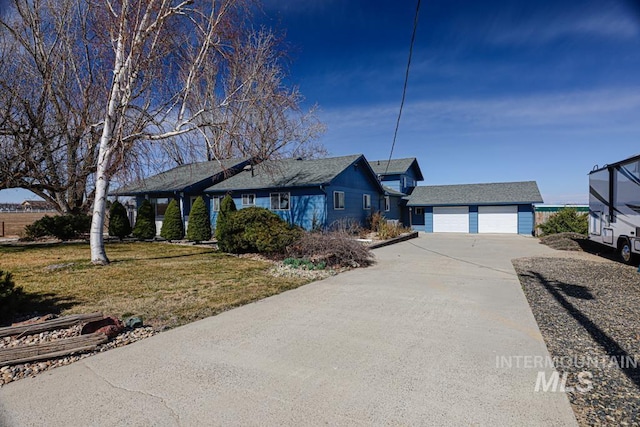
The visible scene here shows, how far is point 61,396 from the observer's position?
279 centimetres

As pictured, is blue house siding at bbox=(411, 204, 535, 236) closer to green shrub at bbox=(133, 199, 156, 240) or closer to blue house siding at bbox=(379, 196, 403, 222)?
blue house siding at bbox=(379, 196, 403, 222)

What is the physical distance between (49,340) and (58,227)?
16609 millimetres

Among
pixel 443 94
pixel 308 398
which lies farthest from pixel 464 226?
pixel 308 398

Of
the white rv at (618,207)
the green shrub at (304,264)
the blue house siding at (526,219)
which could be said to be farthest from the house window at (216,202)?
the blue house siding at (526,219)

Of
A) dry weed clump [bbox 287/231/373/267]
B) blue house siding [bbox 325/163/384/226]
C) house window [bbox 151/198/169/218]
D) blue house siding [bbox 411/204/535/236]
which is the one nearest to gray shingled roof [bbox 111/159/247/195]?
house window [bbox 151/198/169/218]

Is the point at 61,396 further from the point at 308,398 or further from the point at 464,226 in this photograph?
the point at 464,226

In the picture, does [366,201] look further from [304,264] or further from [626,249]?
[626,249]

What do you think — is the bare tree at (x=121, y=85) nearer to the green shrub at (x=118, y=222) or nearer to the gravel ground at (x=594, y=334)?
the green shrub at (x=118, y=222)

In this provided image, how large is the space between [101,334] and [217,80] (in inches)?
476

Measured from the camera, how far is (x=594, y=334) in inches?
166

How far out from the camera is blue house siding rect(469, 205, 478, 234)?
24594mm

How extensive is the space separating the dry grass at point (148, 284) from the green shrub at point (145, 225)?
21.6 ft

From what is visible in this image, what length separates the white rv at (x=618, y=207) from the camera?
9.47 m

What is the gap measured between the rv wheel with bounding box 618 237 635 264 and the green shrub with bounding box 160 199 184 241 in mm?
17784
